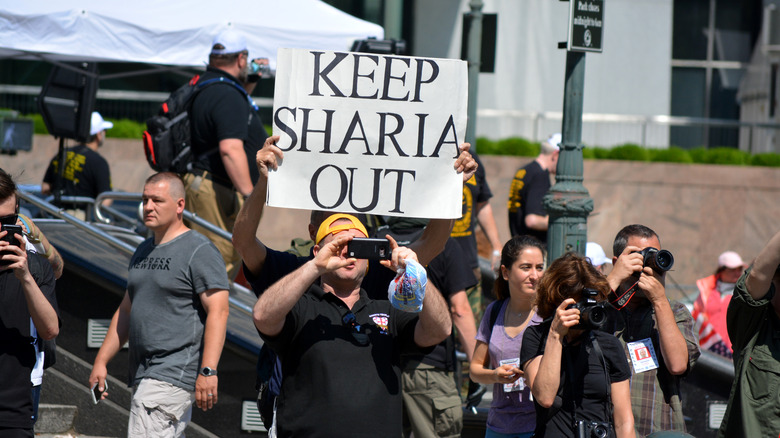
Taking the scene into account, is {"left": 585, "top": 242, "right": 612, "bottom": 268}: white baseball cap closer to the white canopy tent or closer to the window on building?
the white canopy tent

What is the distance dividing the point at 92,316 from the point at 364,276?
3.52 meters

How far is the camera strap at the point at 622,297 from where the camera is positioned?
4977 millimetres

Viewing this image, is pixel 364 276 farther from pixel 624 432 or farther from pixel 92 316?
pixel 92 316

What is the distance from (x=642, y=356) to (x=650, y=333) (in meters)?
0.13

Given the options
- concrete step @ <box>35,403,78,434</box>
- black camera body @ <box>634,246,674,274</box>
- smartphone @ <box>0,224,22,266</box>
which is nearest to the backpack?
concrete step @ <box>35,403,78,434</box>

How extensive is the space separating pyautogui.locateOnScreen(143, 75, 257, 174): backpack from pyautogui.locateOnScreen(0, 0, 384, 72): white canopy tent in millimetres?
2539

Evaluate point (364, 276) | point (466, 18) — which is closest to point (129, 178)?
point (466, 18)

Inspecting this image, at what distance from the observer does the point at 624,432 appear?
454 centimetres

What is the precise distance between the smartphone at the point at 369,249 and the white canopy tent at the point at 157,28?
6400 mm

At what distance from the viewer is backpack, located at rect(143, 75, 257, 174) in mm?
7355

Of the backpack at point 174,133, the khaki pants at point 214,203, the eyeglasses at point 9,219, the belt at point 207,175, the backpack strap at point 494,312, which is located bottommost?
the backpack strap at point 494,312

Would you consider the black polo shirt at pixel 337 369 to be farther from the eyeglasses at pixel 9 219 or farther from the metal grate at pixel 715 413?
the metal grate at pixel 715 413

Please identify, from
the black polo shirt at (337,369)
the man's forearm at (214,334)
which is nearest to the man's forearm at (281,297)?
the black polo shirt at (337,369)

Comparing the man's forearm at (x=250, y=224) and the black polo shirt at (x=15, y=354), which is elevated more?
the man's forearm at (x=250, y=224)
